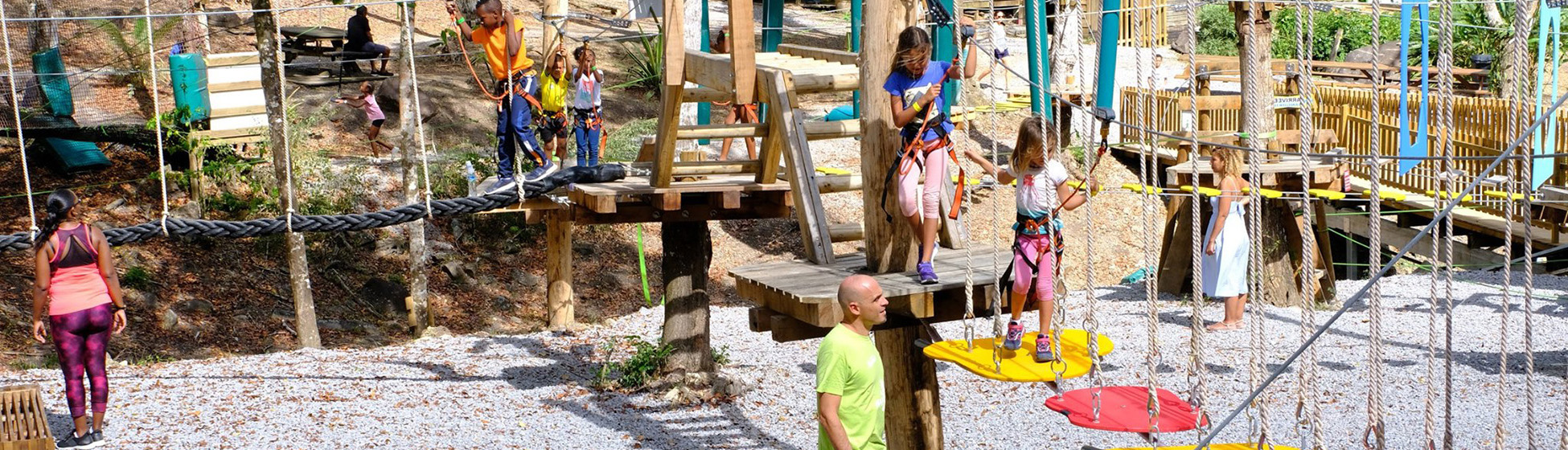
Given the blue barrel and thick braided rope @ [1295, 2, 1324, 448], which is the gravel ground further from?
the blue barrel

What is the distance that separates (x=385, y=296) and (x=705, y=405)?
6950mm

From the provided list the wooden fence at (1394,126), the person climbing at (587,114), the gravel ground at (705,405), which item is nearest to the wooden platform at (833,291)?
the gravel ground at (705,405)

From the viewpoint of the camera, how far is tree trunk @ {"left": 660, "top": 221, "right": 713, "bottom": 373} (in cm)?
973

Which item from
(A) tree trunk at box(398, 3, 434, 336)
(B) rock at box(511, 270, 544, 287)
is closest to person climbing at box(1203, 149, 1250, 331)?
(A) tree trunk at box(398, 3, 434, 336)

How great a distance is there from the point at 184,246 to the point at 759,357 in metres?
7.90

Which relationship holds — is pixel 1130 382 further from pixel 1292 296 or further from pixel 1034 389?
pixel 1292 296

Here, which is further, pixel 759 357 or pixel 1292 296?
pixel 1292 296

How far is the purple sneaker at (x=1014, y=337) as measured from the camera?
5496 millimetres

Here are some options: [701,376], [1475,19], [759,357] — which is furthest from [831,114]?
[1475,19]

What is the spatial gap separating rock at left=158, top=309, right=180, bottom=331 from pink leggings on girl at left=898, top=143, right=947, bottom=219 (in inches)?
408

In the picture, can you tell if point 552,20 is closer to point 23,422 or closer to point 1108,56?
point 23,422

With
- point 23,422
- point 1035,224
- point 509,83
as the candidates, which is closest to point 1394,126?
point 509,83

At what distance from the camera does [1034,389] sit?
30.9ft

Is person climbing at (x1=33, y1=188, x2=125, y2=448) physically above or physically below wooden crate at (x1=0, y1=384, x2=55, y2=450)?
above
